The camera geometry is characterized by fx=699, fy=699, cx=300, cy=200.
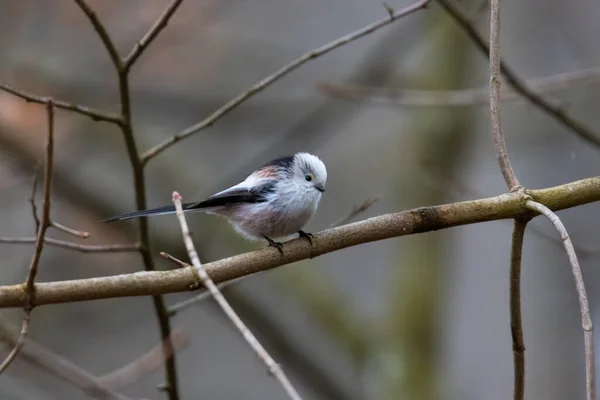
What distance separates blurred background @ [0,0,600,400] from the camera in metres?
3.89

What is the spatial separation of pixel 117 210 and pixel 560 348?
10.3 ft

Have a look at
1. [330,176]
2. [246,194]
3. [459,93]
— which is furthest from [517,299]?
[330,176]

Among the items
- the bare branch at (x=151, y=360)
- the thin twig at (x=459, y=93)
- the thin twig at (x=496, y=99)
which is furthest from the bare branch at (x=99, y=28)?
the thin twig at (x=459, y=93)

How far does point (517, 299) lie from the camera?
5.85 feet

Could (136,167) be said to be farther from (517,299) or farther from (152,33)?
(517,299)

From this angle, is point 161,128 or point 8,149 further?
point 161,128

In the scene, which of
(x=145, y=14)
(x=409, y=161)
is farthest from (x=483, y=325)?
(x=145, y=14)

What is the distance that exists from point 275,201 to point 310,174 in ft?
0.57

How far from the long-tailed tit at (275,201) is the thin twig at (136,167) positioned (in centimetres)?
17

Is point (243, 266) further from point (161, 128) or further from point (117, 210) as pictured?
point (161, 128)

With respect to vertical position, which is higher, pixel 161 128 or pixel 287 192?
pixel 161 128

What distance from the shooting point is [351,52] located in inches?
212

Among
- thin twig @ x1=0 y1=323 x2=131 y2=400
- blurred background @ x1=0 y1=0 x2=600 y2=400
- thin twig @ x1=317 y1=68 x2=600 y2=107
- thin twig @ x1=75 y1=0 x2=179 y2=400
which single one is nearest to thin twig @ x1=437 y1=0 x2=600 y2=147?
thin twig @ x1=317 y1=68 x2=600 y2=107

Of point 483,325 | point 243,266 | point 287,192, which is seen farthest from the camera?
point 483,325
